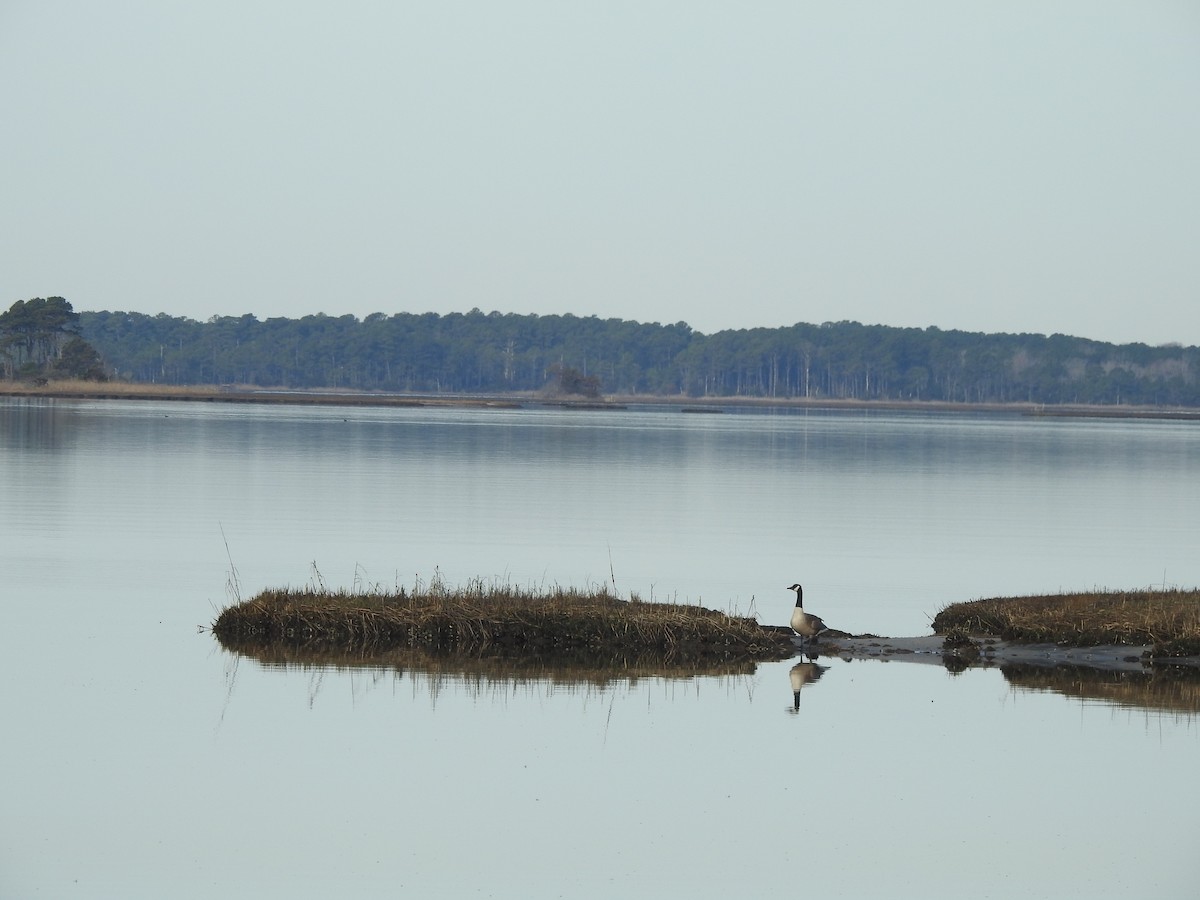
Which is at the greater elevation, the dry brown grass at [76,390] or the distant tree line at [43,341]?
the distant tree line at [43,341]

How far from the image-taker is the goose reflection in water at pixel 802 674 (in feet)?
67.4

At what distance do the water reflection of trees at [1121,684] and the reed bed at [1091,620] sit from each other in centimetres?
52

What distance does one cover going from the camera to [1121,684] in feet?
68.4

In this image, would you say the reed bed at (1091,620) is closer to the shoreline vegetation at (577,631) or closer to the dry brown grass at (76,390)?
the shoreline vegetation at (577,631)

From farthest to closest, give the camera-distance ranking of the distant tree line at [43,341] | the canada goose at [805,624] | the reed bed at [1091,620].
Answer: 1. the distant tree line at [43,341]
2. the canada goose at [805,624]
3. the reed bed at [1091,620]

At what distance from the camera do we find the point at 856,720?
18.8 meters

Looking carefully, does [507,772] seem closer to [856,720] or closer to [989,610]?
[856,720]

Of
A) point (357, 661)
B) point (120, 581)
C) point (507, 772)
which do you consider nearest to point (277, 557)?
point (120, 581)

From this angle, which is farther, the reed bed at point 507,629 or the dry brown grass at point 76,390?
the dry brown grass at point 76,390

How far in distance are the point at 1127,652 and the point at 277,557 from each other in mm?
17570

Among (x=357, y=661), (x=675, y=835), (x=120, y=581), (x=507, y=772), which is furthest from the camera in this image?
(x=120, y=581)

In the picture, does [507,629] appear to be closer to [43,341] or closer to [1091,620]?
[1091,620]

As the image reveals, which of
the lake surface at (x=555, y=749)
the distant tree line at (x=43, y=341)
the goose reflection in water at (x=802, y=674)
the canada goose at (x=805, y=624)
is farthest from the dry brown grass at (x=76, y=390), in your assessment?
the goose reflection in water at (x=802, y=674)

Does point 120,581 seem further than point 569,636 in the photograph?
Yes
